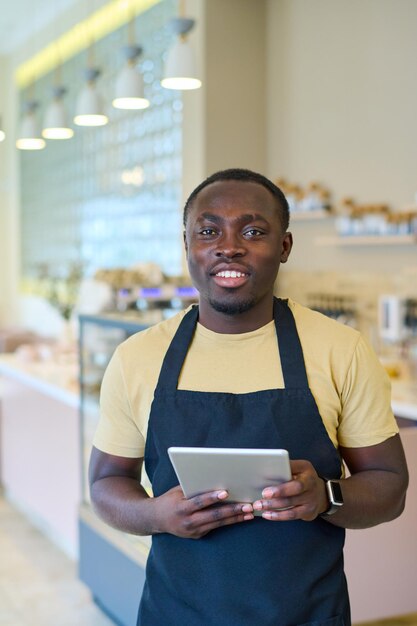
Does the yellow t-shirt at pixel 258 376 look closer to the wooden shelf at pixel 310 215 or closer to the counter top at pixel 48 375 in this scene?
the counter top at pixel 48 375

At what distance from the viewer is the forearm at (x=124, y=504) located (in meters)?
1.48

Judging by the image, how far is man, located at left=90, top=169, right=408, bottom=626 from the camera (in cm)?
145

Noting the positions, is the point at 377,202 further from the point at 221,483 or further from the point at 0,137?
the point at 221,483

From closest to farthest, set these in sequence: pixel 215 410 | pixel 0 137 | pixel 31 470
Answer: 1. pixel 215 410
2. pixel 0 137
3. pixel 31 470

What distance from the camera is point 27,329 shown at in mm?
9453

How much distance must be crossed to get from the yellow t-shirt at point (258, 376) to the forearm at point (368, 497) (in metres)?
0.06

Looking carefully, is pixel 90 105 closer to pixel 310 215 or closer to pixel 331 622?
pixel 310 215

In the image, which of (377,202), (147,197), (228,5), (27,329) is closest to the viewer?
(377,202)

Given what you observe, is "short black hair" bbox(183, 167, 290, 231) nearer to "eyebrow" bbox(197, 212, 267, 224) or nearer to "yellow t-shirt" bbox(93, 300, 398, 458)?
"eyebrow" bbox(197, 212, 267, 224)

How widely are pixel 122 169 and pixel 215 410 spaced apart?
6357mm

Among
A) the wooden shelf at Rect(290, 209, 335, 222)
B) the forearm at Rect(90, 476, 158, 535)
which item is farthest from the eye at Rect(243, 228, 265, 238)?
the wooden shelf at Rect(290, 209, 335, 222)

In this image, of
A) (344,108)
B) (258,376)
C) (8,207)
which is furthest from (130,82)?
(8,207)

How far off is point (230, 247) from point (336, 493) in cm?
42

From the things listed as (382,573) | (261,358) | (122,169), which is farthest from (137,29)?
(261,358)
